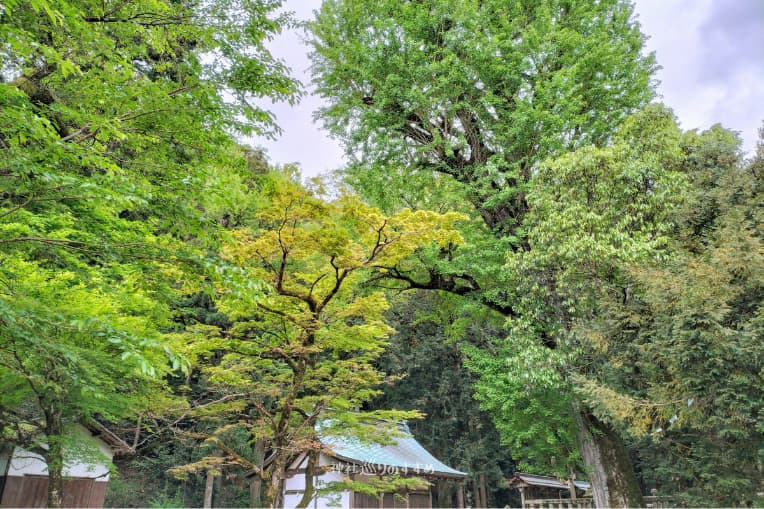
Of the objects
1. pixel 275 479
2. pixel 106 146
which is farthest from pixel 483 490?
pixel 106 146

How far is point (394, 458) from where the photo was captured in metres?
13.9

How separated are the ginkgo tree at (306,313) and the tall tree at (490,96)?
2994 mm

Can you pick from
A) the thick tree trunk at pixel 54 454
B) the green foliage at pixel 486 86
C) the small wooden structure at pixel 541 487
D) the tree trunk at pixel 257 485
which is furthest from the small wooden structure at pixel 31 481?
the small wooden structure at pixel 541 487

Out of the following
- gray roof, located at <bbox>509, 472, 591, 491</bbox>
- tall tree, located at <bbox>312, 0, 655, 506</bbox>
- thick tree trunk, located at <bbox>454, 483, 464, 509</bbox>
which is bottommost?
thick tree trunk, located at <bbox>454, 483, 464, 509</bbox>

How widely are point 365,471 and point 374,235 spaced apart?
8.62m

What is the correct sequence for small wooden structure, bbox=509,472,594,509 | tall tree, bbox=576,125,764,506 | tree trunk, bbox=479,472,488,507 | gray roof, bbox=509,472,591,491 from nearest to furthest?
tall tree, bbox=576,125,764,506 → small wooden structure, bbox=509,472,594,509 → gray roof, bbox=509,472,591,491 → tree trunk, bbox=479,472,488,507

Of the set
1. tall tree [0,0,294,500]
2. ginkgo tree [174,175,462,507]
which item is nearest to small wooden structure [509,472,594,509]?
ginkgo tree [174,175,462,507]

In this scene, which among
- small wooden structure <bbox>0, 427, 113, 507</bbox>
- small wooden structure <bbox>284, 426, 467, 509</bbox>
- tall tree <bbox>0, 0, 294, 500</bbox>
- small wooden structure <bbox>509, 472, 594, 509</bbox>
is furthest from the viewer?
small wooden structure <bbox>509, 472, 594, 509</bbox>

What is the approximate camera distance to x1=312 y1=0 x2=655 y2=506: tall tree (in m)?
8.93

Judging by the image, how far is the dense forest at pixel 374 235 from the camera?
4.02 meters

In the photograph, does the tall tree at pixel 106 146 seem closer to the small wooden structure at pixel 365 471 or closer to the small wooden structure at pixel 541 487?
the small wooden structure at pixel 365 471

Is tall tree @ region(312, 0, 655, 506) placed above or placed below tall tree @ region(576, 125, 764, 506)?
above

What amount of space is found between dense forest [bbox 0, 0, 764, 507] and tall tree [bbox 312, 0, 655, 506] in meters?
0.06

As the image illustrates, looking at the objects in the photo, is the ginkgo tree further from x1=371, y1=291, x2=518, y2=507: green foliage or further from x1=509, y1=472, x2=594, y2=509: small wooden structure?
x1=371, y1=291, x2=518, y2=507: green foliage
